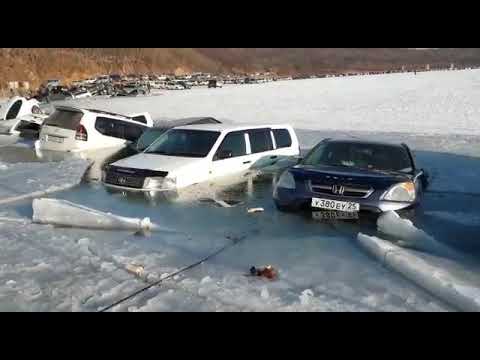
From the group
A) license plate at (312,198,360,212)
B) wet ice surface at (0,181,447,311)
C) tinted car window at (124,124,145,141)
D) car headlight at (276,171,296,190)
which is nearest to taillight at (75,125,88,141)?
tinted car window at (124,124,145,141)

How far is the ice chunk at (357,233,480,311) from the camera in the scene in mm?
4773

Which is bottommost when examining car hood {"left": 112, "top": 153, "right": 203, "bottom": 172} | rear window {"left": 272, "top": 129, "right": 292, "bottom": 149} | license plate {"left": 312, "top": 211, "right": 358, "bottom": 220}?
license plate {"left": 312, "top": 211, "right": 358, "bottom": 220}

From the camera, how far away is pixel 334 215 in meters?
7.94

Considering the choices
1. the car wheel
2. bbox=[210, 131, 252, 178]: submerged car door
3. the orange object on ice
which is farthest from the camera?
bbox=[210, 131, 252, 178]: submerged car door

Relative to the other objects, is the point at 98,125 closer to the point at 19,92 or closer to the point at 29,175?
the point at 29,175

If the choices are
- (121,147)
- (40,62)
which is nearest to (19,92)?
(40,62)

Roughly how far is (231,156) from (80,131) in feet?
18.5

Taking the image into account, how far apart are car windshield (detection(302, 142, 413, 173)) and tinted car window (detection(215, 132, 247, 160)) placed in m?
2.12

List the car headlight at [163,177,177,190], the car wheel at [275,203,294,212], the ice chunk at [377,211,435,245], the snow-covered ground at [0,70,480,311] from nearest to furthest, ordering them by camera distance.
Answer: the snow-covered ground at [0,70,480,311]
the ice chunk at [377,211,435,245]
the car wheel at [275,203,294,212]
the car headlight at [163,177,177,190]

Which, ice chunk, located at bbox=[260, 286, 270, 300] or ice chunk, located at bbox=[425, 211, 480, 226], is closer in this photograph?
ice chunk, located at bbox=[260, 286, 270, 300]

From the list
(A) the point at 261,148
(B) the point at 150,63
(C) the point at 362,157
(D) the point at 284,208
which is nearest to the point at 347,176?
(D) the point at 284,208

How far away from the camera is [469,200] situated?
9438 mm

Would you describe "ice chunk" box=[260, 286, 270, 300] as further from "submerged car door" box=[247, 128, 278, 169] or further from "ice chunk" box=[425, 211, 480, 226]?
"submerged car door" box=[247, 128, 278, 169]
